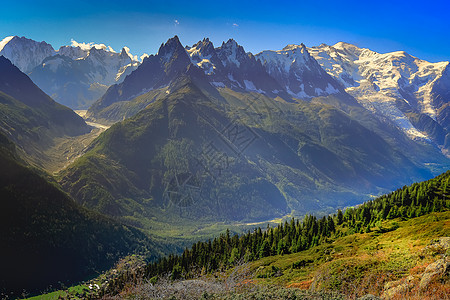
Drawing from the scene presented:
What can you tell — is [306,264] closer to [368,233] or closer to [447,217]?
[368,233]

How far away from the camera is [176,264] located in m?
180

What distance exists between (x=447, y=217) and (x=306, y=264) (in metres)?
45.0

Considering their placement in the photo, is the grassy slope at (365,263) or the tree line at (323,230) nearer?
the grassy slope at (365,263)

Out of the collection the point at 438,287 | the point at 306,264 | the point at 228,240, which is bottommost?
the point at 228,240

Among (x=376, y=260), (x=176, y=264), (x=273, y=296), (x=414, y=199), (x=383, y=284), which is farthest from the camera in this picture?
(x=176, y=264)

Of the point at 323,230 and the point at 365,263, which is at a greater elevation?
the point at 365,263

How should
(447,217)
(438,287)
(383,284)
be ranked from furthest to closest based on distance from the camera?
(447,217) < (383,284) < (438,287)

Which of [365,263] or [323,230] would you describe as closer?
[365,263]

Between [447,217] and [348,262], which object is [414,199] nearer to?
[447,217]

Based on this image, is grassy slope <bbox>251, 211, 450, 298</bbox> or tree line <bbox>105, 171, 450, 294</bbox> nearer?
grassy slope <bbox>251, 211, 450, 298</bbox>

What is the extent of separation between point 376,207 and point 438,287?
111 meters

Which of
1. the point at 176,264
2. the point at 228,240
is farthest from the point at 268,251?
the point at 176,264

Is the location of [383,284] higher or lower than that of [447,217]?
lower

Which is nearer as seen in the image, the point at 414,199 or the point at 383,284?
the point at 383,284
